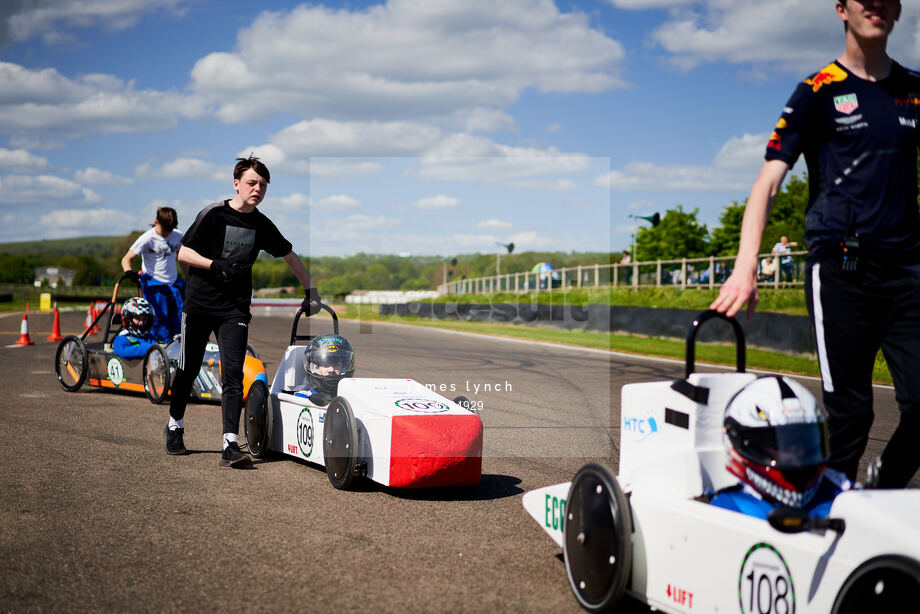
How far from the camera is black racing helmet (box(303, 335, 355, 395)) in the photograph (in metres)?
5.74

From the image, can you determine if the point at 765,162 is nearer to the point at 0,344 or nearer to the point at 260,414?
the point at 260,414

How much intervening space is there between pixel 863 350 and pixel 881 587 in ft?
3.43

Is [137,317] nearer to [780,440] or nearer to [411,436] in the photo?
[411,436]

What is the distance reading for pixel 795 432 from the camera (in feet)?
8.57

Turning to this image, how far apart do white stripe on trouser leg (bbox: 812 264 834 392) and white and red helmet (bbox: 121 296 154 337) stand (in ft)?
26.3

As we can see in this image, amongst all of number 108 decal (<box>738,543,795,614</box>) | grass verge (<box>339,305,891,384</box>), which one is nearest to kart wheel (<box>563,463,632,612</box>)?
number 108 decal (<box>738,543,795,614</box>)

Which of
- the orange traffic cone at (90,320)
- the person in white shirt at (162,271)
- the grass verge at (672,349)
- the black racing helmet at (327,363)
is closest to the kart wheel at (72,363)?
the orange traffic cone at (90,320)

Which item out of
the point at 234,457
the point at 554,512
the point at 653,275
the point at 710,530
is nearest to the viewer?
the point at 710,530

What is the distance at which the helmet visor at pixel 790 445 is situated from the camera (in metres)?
2.61

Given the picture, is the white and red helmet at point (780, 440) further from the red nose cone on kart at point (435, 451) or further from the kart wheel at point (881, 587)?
the red nose cone on kart at point (435, 451)

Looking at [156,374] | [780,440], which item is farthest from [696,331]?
[156,374]

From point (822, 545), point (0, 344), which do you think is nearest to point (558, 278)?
point (0, 344)

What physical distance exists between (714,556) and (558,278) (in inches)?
1330

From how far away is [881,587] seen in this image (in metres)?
2.16
